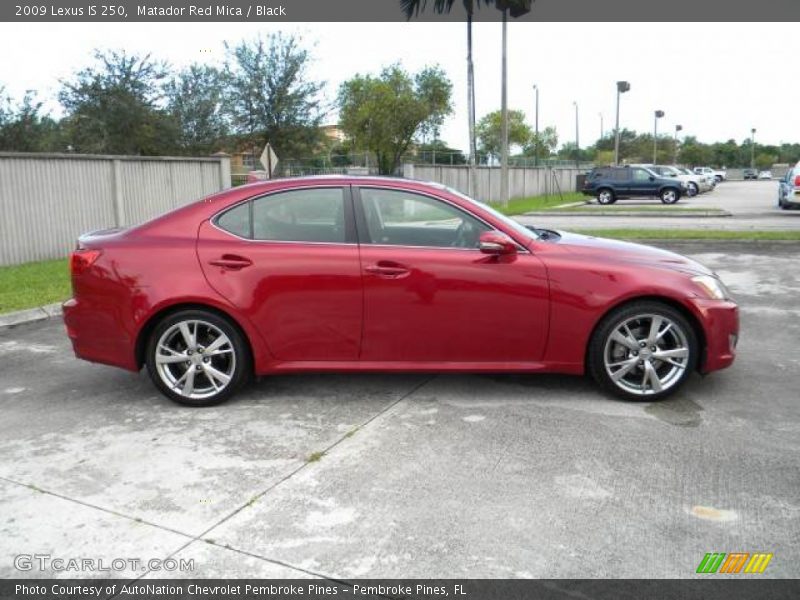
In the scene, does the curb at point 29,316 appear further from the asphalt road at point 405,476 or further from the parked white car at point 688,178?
the parked white car at point 688,178

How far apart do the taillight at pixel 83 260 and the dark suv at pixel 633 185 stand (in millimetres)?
29180

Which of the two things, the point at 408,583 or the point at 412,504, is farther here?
the point at 412,504

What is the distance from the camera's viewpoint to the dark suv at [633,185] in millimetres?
31094

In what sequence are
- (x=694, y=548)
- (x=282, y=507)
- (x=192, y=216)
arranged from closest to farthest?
(x=694, y=548)
(x=282, y=507)
(x=192, y=216)

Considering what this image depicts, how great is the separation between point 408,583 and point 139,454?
6.50 feet

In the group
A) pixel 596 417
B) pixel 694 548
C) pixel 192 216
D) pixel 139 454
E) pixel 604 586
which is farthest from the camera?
pixel 192 216

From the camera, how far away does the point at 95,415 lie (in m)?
4.66

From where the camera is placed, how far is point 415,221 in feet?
15.7

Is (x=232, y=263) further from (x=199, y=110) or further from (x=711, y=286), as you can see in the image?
(x=199, y=110)

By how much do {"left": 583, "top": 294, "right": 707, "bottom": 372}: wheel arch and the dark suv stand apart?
28.1 m

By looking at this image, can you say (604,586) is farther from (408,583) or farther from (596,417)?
(596,417)

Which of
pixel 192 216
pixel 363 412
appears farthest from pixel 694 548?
pixel 192 216

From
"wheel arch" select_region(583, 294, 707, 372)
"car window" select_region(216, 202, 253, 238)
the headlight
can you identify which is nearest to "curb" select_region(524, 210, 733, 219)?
the headlight
